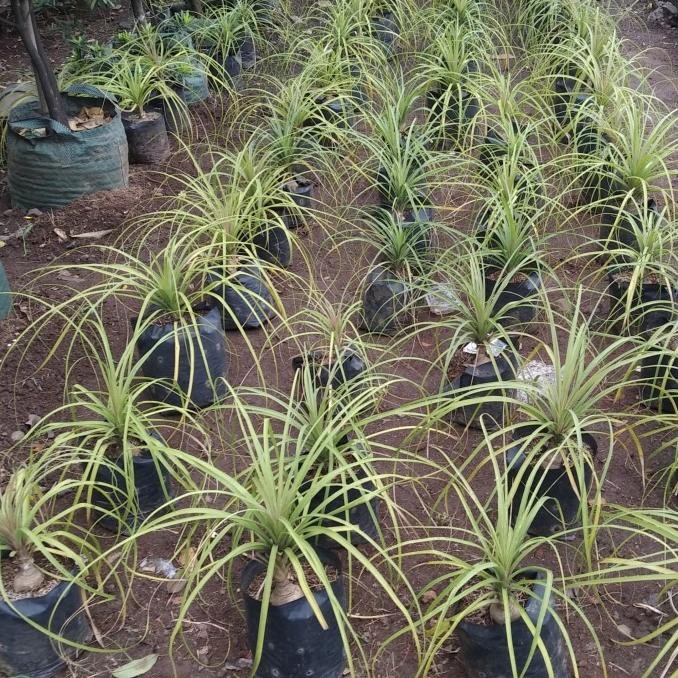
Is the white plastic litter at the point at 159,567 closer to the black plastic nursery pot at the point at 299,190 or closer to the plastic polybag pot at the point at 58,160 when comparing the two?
the black plastic nursery pot at the point at 299,190

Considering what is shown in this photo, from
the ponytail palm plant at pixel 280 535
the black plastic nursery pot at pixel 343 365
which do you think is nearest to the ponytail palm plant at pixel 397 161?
the black plastic nursery pot at pixel 343 365

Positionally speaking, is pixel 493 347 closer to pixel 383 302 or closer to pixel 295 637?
pixel 383 302

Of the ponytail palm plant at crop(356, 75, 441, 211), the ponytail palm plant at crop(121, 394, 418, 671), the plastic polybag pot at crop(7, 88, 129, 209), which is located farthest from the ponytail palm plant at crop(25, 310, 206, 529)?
the plastic polybag pot at crop(7, 88, 129, 209)

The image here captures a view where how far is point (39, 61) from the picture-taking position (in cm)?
342

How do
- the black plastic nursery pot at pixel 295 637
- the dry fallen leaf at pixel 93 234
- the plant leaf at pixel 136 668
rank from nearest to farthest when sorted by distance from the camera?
the black plastic nursery pot at pixel 295 637 < the plant leaf at pixel 136 668 < the dry fallen leaf at pixel 93 234

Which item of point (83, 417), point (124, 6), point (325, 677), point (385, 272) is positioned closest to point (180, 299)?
point (83, 417)

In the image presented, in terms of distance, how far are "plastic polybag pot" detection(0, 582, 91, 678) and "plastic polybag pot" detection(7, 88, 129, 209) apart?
84.6 inches

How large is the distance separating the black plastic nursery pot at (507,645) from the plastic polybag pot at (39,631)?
32.9 inches

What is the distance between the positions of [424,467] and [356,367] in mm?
339

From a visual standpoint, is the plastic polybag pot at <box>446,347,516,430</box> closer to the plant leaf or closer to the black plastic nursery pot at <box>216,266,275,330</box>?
the black plastic nursery pot at <box>216,266,275,330</box>

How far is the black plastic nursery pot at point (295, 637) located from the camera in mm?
1729

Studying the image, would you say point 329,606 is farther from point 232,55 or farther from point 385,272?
point 232,55

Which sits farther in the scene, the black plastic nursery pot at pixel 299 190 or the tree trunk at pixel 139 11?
the tree trunk at pixel 139 11

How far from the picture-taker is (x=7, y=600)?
1.71m
